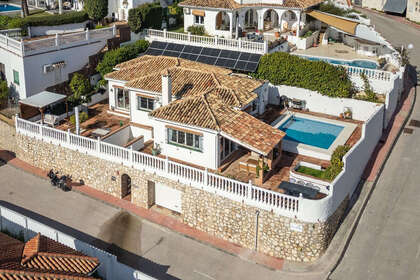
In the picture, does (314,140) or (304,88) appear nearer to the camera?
Answer: (314,140)

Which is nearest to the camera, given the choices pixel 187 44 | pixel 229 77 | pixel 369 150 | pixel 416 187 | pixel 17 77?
pixel 416 187

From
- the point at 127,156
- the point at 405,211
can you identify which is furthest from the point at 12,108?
the point at 405,211

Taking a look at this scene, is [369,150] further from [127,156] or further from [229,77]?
[127,156]

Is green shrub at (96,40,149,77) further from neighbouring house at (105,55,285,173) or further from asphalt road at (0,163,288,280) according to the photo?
asphalt road at (0,163,288,280)

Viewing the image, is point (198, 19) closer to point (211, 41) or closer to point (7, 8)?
point (211, 41)

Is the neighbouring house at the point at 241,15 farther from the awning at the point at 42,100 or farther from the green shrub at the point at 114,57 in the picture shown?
the awning at the point at 42,100

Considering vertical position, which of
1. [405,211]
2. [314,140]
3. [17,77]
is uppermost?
[17,77]

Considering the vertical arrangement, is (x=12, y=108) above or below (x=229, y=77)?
below
